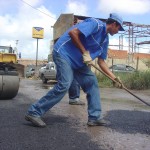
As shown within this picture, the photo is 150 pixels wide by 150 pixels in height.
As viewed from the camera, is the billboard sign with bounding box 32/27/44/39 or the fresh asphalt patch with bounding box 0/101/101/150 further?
the billboard sign with bounding box 32/27/44/39

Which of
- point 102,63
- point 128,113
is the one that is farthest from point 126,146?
point 128,113

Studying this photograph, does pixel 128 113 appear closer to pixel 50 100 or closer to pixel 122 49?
pixel 50 100

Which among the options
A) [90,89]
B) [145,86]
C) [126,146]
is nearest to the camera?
[126,146]

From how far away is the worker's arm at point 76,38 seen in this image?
5.50 meters

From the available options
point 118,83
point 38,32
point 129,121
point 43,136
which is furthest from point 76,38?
point 38,32

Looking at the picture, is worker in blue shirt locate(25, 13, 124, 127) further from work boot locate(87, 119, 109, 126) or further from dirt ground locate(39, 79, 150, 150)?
dirt ground locate(39, 79, 150, 150)

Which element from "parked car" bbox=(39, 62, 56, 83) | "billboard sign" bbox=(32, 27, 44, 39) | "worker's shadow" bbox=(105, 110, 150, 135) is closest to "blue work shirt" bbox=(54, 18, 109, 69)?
"worker's shadow" bbox=(105, 110, 150, 135)

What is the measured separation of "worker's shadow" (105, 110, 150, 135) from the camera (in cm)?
574

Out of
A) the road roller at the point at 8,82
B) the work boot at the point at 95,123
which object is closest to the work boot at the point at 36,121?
the work boot at the point at 95,123

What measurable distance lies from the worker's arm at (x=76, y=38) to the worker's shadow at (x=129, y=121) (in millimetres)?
1314

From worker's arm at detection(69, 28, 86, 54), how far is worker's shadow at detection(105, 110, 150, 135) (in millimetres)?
1314

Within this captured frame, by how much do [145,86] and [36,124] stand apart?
37.1 ft

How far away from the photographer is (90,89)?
6027 mm

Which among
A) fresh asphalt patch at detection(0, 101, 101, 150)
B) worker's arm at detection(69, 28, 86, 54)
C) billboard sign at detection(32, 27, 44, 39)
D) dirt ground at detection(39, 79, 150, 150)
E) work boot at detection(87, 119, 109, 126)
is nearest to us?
fresh asphalt patch at detection(0, 101, 101, 150)
